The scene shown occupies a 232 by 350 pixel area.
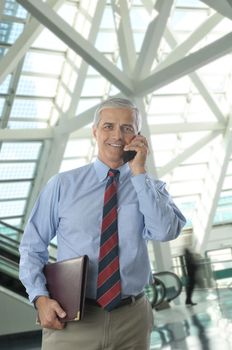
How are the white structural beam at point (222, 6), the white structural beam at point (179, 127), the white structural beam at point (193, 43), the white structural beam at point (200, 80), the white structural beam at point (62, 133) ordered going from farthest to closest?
the white structural beam at point (179, 127) → the white structural beam at point (62, 133) → the white structural beam at point (200, 80) → the white structural beam at point (193, 43) → the white structural beam at point (222, 6)

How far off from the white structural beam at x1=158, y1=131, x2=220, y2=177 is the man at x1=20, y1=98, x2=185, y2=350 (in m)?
25.2

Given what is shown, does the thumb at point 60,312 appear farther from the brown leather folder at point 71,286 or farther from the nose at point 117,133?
the nose at point 117,133

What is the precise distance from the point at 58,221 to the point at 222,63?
1089 inches

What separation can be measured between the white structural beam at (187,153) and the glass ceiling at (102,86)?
0.06 metres

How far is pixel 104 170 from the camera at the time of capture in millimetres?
2729

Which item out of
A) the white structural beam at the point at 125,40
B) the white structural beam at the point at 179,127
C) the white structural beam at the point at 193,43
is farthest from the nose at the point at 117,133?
the white structural beam at the point at 179,127

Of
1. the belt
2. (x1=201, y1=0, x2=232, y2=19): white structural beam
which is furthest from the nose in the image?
(x1=201, y1=0, x2=232, y2=19): white structural beam

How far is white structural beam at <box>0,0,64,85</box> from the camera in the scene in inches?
715

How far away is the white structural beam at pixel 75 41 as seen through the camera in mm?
12555

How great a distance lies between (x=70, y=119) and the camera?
22969mm

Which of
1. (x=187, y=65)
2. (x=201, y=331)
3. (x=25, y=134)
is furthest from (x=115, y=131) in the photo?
(x=25, y=134)

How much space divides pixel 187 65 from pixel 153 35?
1268 mm

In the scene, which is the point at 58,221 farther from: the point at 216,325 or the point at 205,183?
the point at 205,183

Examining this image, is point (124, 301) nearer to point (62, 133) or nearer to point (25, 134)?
point (25, 134)
